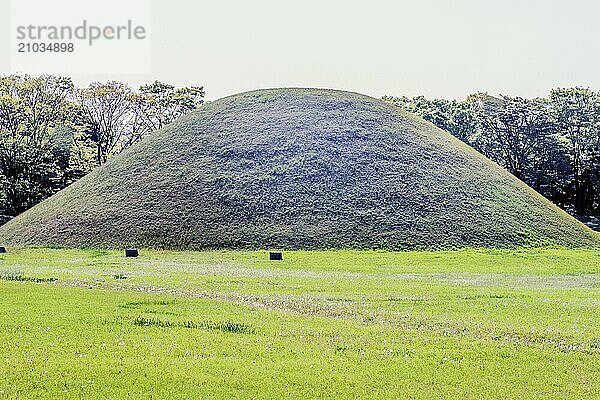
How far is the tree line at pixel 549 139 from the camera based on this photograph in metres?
91.6

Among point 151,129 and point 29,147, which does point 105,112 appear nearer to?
point 151,129

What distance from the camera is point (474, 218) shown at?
200 ft

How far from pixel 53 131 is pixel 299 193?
121ft

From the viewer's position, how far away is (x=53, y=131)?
8469cm

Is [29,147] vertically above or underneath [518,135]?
underneath

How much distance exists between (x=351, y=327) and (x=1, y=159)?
75.8 m

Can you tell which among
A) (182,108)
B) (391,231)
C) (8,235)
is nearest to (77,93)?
(182,108)

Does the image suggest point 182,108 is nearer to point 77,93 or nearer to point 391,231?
point 77,93

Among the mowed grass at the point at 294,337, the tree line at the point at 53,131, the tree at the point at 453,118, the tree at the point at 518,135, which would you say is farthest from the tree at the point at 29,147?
the tree at the point at 518,135

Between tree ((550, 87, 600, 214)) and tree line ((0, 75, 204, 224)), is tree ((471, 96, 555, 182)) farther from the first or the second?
tree line ((0, 75, 204, 224))

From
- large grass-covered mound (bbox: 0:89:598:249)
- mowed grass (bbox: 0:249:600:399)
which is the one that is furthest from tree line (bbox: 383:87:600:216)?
mowed grass (bbox: 0:249:600:399)

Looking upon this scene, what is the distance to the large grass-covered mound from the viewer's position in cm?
5828

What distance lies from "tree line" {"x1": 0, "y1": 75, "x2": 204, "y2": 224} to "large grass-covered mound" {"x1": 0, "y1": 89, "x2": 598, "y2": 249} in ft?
41.3

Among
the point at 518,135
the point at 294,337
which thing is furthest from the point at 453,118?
the point at 294,337
